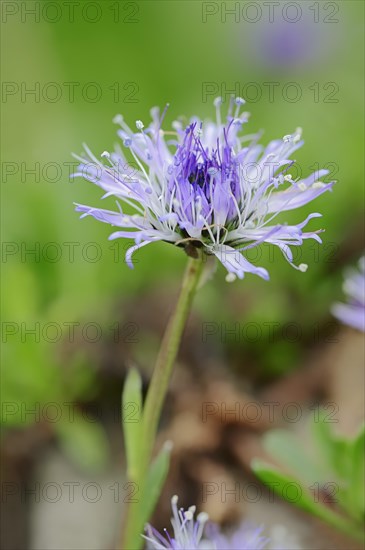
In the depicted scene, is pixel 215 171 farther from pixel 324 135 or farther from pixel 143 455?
pixel 324 135

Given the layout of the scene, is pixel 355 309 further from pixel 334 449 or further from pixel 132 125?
pixel 132 125

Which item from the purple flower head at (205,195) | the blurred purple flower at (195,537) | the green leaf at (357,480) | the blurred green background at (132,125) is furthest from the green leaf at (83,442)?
the purple flower head at (205,195)

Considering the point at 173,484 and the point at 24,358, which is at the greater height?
the point at 24,358

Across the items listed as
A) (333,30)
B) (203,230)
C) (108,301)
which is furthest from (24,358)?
(333,30)

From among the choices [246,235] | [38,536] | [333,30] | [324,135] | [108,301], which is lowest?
[38,536]

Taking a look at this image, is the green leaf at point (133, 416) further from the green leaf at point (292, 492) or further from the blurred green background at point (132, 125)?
the blurred green background at point (132, 125)

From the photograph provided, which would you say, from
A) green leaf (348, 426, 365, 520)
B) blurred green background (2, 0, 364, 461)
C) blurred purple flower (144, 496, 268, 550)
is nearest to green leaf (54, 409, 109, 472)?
blurred green background (2, 0, 364, 461)
